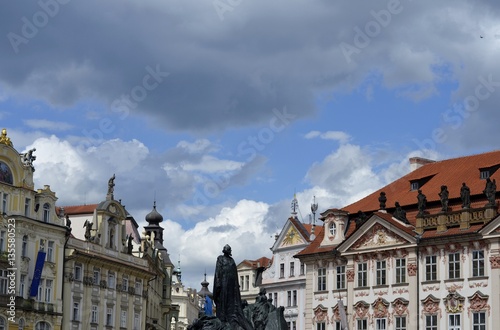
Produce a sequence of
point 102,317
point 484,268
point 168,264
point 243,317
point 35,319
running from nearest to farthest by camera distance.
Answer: point 243,317, point 484,268, point 35,319, point 102,317, point 168,264

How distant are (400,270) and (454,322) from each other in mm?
5055

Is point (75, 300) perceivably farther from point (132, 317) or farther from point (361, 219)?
point (361, 219)

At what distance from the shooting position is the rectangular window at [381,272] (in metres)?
64.6

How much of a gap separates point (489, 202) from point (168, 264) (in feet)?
173

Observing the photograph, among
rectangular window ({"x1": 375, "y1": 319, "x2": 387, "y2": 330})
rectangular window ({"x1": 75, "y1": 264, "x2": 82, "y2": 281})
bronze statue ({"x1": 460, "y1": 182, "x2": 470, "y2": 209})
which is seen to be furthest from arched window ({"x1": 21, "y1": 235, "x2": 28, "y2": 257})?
bronze statue ({"x1": 460, "y1": 182, "x2": 470, "y2": 209})

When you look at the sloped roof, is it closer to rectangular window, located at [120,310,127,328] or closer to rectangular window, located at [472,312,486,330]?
rectangular window, located at [472,312,486,330]

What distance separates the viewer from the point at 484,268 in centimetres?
5881

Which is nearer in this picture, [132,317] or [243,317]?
[243,317]

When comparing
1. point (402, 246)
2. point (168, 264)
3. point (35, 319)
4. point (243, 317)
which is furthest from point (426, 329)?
point (168, 264)

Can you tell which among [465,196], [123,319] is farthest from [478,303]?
[123,319]

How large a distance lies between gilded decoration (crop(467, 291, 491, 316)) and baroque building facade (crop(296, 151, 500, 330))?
0.05m

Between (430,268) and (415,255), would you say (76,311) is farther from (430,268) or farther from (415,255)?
(430,268)

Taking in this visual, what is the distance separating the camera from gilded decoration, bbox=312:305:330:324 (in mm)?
67894

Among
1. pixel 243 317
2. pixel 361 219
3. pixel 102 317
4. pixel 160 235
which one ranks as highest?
pixel 160 235
